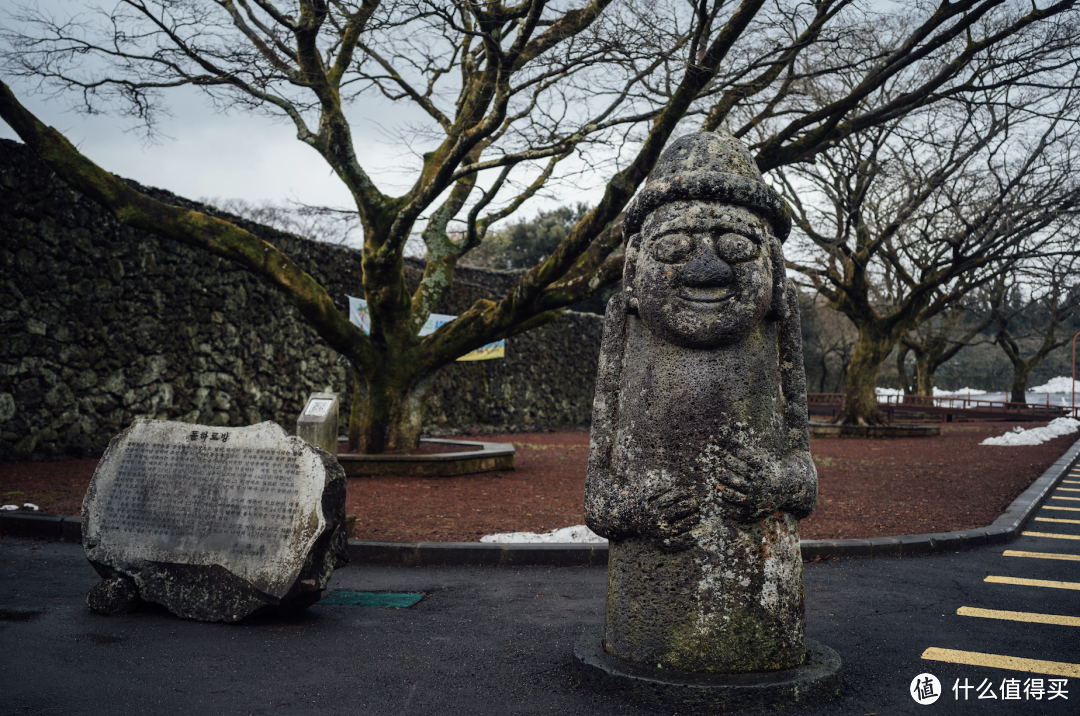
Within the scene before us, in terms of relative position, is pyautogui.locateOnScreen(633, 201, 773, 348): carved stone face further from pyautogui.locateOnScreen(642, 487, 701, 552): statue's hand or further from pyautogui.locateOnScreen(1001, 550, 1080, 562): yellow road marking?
pyautogui.locateOnScreen(1001, 550, 1080, 562): yellow road marking

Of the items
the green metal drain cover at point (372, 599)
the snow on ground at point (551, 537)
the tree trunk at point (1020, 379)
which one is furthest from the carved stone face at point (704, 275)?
the tree trunk at point (1020, 379)

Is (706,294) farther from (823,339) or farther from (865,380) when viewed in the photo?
(823,339)

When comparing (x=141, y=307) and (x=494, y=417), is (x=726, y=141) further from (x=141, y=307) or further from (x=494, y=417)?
(x=494, y=417)

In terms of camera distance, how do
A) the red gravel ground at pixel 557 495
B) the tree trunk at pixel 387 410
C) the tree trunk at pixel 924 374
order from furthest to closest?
1. the tree trunk at pixel 924 374
2. the tree trunk at pixel 387 410
3. the red gravel ground at pixel 557 495

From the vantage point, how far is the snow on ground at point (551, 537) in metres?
6.37

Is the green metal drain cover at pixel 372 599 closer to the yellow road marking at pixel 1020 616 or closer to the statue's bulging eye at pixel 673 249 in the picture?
the statue's bulging eye at pixel 673 249

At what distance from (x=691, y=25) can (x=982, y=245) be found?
12.2 meters

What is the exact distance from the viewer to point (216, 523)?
14.6 feet

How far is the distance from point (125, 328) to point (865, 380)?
18017 mm

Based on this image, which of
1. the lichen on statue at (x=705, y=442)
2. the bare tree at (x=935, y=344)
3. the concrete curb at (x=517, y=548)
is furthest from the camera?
the bare tree at (x=935, y=344)

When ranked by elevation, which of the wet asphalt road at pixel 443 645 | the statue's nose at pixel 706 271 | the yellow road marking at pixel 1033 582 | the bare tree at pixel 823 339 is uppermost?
the bare tree at pixel 823 339

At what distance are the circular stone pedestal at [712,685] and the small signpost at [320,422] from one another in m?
5.38

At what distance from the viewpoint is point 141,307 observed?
1193 cm

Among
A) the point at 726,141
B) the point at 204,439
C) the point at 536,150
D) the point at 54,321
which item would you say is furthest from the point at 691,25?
the point at 54,321
